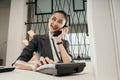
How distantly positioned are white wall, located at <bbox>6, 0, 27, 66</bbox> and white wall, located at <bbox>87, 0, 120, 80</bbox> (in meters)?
1.85

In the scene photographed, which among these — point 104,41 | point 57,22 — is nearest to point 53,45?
point 57,22

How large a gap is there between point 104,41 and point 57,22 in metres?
0.66

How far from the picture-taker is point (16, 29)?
227 cm

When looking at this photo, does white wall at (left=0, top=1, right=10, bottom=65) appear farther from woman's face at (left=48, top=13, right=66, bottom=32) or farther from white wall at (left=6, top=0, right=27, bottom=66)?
woman's face at (left=48, top=13, right=66, bottom=32)

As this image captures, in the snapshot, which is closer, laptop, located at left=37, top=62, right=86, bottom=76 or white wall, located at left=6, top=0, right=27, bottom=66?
laptop, located at left=37, top=62, right=86, bottom=76

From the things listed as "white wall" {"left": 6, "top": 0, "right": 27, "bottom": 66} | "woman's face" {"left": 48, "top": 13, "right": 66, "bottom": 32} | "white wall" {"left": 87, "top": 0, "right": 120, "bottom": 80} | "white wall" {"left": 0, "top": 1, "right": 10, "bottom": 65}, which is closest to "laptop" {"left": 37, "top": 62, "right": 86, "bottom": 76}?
"white wall" {"left": 87, "top": 0, "right": 120, "bottom": 80}

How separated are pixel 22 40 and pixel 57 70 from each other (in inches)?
70.4

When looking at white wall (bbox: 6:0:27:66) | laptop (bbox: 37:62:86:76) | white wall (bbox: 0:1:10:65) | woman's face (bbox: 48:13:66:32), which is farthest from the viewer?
white wall (bbox: 0:1:10:65)

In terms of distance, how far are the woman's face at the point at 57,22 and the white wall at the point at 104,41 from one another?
23.3 inches

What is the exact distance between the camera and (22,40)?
225 cm

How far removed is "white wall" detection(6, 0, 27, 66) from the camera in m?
2.19

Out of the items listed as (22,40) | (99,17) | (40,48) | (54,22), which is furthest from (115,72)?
(22,40)

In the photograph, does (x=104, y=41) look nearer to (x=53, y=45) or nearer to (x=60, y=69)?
(x=60, y=69)

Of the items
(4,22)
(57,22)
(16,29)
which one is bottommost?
(57,22)
